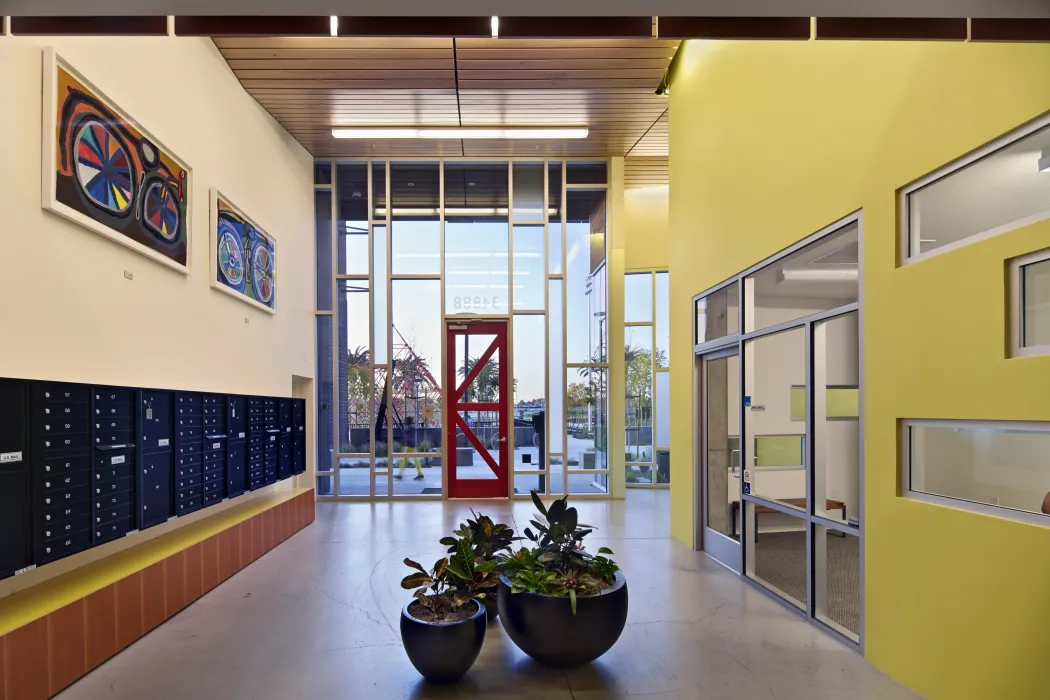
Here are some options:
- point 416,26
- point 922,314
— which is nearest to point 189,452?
point 416,26

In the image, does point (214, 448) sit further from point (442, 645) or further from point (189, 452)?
point (442, 645)

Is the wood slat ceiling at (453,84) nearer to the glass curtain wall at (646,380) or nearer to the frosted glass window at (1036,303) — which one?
the glass curtain wall at (646,380)

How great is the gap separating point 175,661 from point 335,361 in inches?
231

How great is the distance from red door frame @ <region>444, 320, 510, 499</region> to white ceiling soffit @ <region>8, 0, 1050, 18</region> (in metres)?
7.29

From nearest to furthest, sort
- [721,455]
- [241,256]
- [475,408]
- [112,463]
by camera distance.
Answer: [112,463]
[721,455]
[241,256]
[475,408]

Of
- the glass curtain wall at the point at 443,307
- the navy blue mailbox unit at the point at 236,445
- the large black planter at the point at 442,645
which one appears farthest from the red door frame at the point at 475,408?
the large black planter at the point at 442,645

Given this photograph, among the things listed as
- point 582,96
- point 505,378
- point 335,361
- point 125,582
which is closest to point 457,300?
point 505,378

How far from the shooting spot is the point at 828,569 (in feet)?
13.4

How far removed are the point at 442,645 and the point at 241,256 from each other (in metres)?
4.70

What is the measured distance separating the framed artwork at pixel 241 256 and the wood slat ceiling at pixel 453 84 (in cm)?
159

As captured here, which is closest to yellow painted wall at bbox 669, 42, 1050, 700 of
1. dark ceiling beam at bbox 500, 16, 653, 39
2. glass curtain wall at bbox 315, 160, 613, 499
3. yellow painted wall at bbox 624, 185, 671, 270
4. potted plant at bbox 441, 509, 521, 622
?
dark ceiling beam at bbox 500, 16, 653, 39

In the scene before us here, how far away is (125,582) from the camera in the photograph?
3.61 m

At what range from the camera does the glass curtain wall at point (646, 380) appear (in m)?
10.5

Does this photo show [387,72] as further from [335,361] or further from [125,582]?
[125,582]
